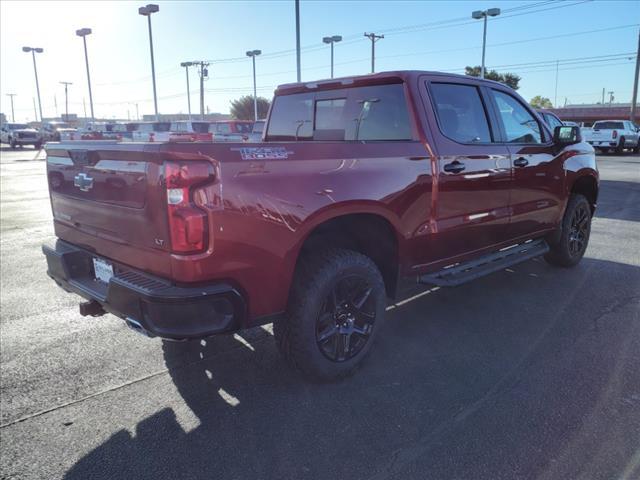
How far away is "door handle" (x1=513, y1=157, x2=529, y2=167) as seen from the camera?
451 cm

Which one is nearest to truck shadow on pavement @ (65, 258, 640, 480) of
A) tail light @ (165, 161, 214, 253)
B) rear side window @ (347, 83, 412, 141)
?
tail light @ (165, 161, 214, 253)

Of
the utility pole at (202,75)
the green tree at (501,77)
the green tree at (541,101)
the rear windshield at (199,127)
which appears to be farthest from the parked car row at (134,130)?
the green tree at (541,101)

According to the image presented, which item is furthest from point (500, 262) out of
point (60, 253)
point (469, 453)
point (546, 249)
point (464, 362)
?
point (60, 253)

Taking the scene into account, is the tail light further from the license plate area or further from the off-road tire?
the off-road tire

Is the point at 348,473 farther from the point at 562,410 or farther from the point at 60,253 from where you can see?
the point at 60,253

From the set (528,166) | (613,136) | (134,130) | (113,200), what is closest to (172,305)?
(113,200)

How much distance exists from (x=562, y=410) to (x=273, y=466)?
170 cm

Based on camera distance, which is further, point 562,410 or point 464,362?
point 464,362

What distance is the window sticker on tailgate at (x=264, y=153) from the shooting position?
8.43ft

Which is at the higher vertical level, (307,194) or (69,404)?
(307,194)

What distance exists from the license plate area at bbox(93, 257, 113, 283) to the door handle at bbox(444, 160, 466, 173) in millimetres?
2394

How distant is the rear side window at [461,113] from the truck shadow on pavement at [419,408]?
1.57 meters

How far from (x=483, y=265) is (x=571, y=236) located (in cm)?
208

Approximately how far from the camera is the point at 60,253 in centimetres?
333
